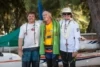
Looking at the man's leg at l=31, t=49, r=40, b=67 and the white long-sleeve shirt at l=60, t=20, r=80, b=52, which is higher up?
the white long-sleeve shirt at l=60, t=20, r=80, b=52

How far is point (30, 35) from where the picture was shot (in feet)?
18.0

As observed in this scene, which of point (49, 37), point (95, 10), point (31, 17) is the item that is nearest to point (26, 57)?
point (49, 37)

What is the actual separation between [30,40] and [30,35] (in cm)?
9

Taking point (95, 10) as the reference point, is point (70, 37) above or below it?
below

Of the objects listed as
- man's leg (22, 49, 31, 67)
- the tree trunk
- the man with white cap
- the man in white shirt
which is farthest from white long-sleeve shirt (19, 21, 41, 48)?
the tree trunk

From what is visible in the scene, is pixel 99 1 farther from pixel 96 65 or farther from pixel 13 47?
pixel 13 47

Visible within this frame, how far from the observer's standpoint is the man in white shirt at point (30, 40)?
5480 mm

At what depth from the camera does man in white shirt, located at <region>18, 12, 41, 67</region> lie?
18.0ft

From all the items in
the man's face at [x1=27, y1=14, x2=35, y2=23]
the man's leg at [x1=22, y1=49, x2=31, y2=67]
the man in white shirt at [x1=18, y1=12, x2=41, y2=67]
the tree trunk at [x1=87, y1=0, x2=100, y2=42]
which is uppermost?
the tree trunk at [x1=87, y1=0, x2=100, y2=42]

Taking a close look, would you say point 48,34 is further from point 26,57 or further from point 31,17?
point 26,57

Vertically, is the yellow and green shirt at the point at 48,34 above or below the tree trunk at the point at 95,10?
below

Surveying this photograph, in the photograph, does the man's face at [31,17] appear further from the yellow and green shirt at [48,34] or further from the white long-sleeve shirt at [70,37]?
the white long-sleeve shirt at [70,37]

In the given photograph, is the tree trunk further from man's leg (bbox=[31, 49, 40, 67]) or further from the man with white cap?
man's leg (bbox=[31, 49, 40, 67])

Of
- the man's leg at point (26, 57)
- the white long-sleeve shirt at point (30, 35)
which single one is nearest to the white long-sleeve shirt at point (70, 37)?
the white long-sleeve shirt at point (30, 35)
